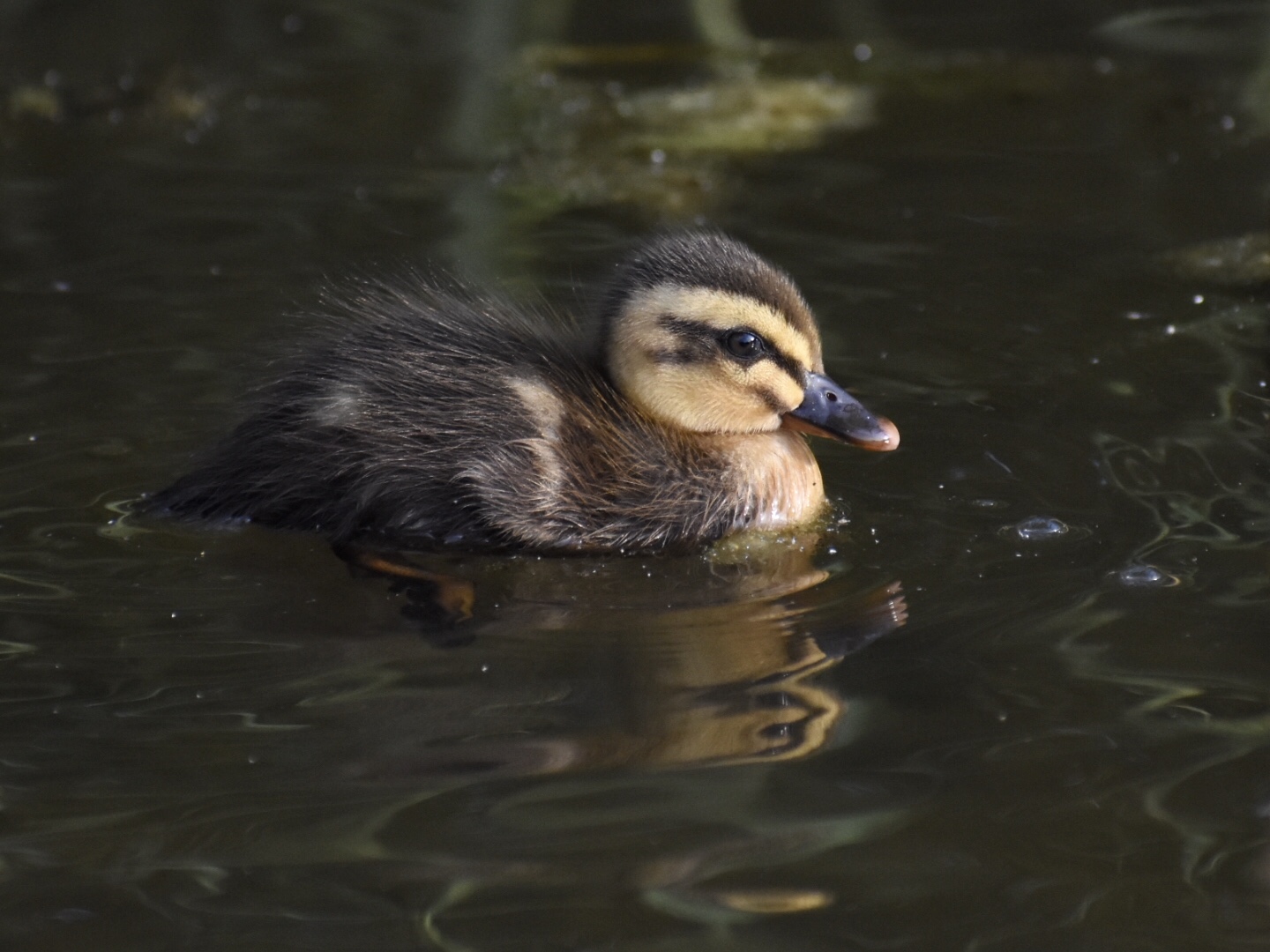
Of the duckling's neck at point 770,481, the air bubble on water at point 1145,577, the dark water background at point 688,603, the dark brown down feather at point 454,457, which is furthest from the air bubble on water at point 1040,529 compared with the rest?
the dark brown down feather at point 454,457

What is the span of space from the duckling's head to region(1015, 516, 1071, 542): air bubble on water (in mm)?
369

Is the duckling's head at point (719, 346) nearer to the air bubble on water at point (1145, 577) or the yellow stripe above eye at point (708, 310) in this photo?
the yellow stripe above eye at point (708, 310)

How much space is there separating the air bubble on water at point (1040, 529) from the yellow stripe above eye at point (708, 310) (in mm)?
725

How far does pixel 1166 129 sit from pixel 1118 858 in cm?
538

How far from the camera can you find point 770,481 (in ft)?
14.8

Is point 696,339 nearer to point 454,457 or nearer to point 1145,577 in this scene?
point 454,457

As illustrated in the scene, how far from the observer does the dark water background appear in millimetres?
2947

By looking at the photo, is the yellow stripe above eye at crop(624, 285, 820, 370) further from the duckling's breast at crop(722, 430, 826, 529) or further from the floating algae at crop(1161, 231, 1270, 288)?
the floating algae at crop(1161, 231, 1270, 288)

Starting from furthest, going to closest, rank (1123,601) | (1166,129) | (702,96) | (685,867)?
(702,96) < (1166,129) < (1123,601) < (685,867)

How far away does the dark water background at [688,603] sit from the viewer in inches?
116

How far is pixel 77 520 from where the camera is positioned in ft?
14.6

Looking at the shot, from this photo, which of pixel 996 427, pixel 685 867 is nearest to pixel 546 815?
pixel 685 867

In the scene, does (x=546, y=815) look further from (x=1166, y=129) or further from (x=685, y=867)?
(x=1166, y=129)

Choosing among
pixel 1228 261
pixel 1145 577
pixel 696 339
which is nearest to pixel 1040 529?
pixel 1145 577
